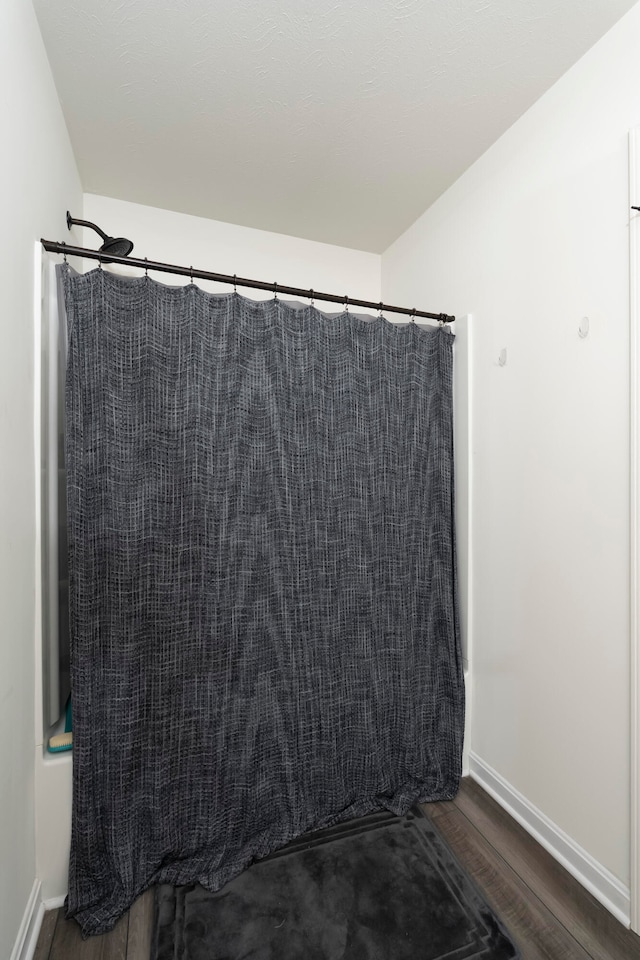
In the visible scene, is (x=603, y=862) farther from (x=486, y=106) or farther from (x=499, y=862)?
(x=486, y=106)

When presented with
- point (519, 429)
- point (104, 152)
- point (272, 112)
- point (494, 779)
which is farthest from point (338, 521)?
point (104, 152)

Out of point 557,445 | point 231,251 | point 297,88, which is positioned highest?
point 297,88

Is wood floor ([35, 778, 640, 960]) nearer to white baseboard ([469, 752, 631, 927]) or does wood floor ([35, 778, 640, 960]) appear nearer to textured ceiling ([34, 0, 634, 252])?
white baseboard ([469, 752, 631, 927])

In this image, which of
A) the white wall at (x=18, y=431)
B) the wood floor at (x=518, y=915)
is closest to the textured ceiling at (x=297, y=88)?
the white wall at (x=18, y=431)

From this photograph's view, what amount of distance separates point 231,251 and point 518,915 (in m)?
2.84

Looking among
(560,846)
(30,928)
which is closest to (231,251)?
(30,928)

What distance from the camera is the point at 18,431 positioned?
1.12 m

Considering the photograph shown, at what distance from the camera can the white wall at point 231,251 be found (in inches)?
80.0

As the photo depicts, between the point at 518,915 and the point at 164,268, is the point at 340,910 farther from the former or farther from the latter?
the point at 164,268

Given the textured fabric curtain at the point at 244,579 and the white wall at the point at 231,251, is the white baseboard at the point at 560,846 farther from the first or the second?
the white wall at the point at 231,251

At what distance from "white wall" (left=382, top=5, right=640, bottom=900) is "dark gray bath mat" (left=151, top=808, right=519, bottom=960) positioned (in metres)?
0.43

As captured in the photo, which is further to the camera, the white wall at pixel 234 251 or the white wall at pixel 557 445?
the white wall at pixel 234 251

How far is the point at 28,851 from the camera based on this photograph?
46.8 inches

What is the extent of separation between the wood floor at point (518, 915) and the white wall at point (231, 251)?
2160 millimetres
